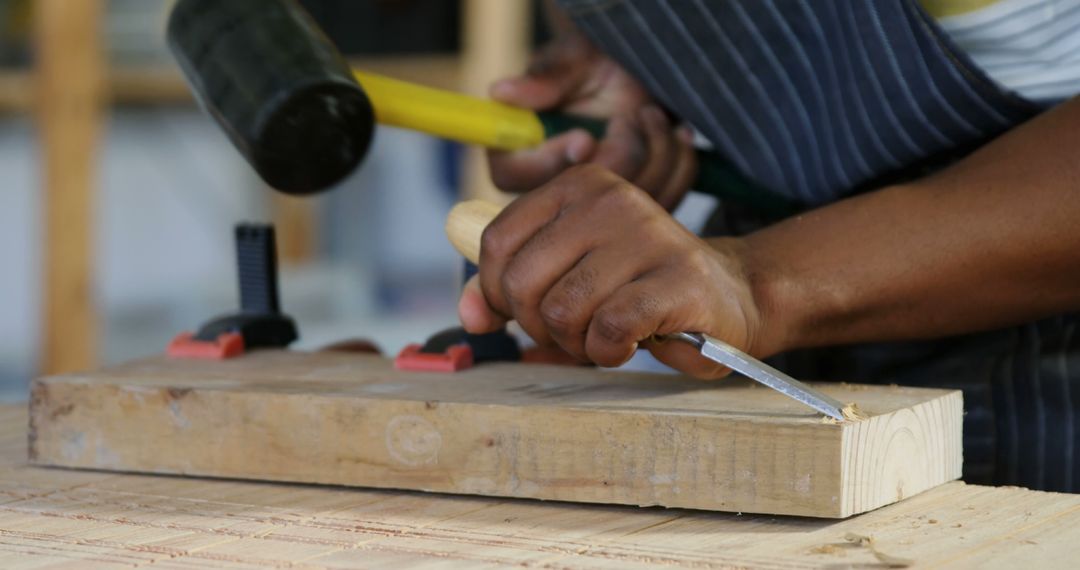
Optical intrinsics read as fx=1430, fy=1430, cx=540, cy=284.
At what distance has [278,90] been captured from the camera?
36.2 inches

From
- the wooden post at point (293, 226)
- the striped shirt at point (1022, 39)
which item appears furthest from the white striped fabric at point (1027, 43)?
the wooden post at point (293, 226)

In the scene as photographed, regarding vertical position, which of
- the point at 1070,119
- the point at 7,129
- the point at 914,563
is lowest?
the point at 914,563

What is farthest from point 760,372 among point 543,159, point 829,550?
point 543,159

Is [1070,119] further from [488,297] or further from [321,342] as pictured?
[321,342]

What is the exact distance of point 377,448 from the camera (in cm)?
77

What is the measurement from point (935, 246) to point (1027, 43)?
20cm

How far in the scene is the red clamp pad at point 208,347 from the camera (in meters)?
0.96

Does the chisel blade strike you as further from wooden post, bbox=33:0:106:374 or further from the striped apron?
wooden post, bbox=33:0:106:374

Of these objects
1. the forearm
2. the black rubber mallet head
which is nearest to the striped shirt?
the forearm

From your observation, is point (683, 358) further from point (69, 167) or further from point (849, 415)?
point (69, 167)

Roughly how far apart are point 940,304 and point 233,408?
0.42 metres

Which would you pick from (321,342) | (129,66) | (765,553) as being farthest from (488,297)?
(129,66)

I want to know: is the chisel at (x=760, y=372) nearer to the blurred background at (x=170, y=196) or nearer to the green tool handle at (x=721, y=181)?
the green tool handle at (x=721, y=181)

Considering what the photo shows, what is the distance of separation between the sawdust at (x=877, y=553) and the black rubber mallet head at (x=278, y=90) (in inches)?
18.2
